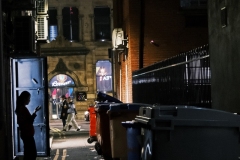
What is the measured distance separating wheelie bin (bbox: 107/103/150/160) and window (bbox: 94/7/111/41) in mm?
33693

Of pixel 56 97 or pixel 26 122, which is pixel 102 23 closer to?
pixel 56 97

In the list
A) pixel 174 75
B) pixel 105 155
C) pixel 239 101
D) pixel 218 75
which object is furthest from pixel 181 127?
pixel 174 75

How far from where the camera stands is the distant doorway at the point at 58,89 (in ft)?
142

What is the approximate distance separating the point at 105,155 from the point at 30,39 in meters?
3.68

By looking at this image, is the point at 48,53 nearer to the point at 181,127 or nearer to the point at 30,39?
the point at 30,39

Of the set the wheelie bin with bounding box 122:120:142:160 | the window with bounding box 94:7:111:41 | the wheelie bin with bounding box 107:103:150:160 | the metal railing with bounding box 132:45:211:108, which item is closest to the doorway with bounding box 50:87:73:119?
the window with bounding box 94:7:111:41

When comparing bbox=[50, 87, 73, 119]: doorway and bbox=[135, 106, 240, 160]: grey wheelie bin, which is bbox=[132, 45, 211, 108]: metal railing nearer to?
bbox=[135, 106, 240, 160]: grey wheelie bin

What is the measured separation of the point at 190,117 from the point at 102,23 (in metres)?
38.7

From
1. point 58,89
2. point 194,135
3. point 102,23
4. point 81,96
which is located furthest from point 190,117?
point 102,23

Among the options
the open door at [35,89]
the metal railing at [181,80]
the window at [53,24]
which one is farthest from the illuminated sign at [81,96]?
the open door at [35,89]

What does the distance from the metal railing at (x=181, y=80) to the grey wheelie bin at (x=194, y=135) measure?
15.6ft

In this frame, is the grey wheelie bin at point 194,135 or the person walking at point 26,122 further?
the person walking at point 26,122

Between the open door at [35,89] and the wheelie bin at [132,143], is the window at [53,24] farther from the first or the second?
the wheelie bin at [132,143]

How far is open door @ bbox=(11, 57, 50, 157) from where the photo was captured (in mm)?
14086
